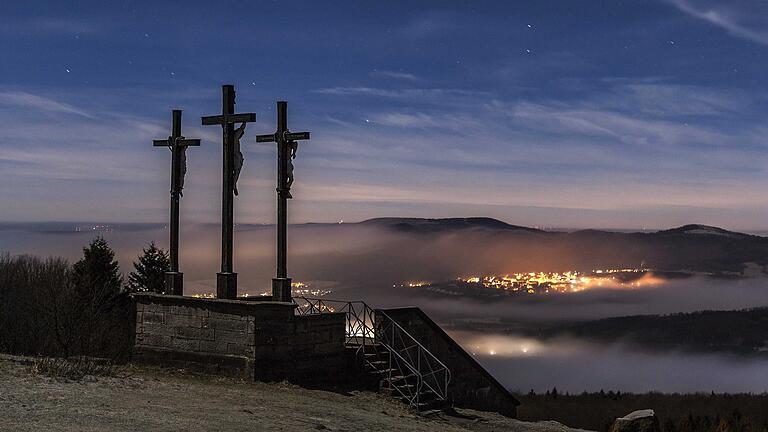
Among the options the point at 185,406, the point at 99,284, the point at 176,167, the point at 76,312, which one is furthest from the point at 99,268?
the point at 185,406

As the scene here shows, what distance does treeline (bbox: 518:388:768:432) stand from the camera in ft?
104

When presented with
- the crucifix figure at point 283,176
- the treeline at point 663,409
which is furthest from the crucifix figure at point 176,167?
the treeline at point 663,409

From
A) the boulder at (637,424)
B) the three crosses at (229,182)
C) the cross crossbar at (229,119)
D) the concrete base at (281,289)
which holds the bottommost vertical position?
the boulder at (637,424)

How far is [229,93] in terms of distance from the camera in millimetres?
22328

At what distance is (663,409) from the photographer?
146 ft

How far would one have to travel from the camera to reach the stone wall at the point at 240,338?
65.0 feet

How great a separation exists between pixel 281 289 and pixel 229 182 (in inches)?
139

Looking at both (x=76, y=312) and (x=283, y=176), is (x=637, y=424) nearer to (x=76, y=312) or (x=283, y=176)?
(x=283, y=176)

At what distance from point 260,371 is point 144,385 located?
3077 mm

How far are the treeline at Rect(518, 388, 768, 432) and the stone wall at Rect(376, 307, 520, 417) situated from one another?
421 centimetres

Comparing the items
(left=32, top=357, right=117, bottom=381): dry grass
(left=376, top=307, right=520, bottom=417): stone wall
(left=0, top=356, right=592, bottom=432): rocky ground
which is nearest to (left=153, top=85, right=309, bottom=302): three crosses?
(left=0, top=356, right=592, bottom=432): rocky ground

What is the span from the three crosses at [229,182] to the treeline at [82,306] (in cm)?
957

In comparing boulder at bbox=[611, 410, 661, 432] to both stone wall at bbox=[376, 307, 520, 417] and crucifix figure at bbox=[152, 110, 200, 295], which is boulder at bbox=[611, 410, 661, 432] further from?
crucifix figure at bbox=[152, 110, 200, 295]

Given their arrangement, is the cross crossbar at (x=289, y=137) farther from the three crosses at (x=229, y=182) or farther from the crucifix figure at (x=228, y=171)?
the crucifix figure at (x=228, y=171)
